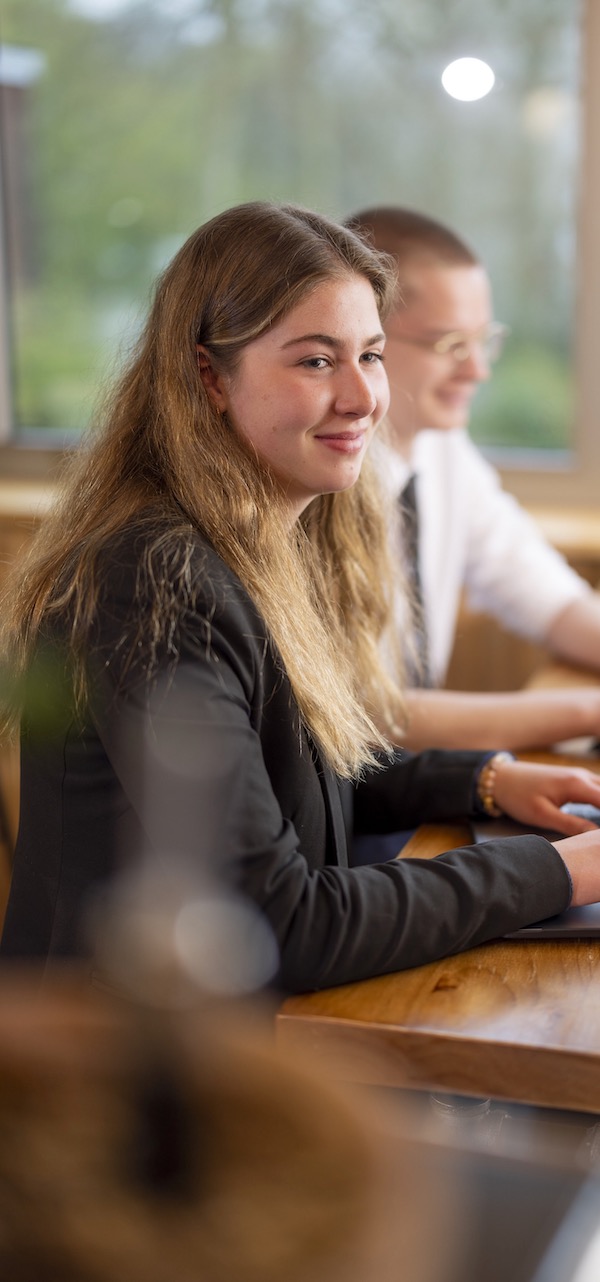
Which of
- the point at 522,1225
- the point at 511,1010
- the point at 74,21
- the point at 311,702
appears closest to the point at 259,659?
the point at 311,702

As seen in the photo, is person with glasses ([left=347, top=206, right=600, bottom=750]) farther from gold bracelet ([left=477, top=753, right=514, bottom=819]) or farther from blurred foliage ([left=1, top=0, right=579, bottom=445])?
blurred foliage ([left=1, top=0, right=579, bottom=445])

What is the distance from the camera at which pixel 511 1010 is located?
0.82 metres

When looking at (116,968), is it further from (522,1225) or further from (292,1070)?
(292,1070)

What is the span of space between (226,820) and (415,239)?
1.20 m

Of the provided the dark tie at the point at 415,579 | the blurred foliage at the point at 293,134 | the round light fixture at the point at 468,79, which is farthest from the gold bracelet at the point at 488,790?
the blurred foliage at the point at 293,134

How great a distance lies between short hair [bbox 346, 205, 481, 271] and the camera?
1792 millimetres

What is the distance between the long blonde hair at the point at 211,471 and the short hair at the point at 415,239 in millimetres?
680

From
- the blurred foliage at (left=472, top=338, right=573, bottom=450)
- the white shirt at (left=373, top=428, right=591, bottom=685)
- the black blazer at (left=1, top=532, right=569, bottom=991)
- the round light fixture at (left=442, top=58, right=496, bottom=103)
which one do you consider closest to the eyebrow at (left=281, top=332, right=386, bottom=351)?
the black blazer at (left=1, top=532, right=569, bottom=991)

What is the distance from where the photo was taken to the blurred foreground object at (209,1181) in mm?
377

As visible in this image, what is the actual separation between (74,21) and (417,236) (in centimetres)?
175

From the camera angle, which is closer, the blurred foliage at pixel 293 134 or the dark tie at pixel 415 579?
the dark tie at pixel 415 579

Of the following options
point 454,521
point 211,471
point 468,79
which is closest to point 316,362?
point 211,471

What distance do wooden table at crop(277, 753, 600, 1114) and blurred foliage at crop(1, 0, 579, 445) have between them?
2.23 m

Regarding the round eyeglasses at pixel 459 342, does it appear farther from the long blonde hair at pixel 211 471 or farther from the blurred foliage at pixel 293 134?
the blurred foliage at pixel 293 134
